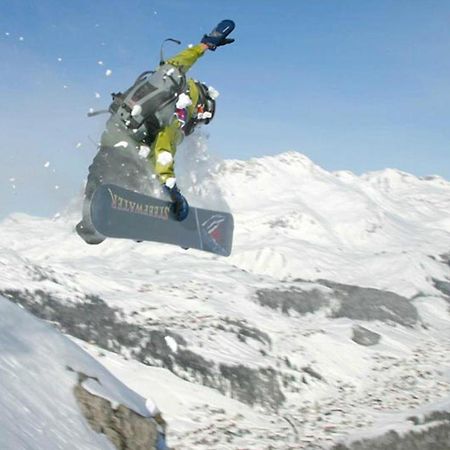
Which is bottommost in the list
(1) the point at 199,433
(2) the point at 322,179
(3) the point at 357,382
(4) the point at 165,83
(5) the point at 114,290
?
(1) the point at 199,433

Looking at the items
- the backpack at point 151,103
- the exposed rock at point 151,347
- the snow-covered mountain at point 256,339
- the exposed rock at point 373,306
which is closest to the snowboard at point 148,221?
the snow-covered mountain at point 256,339

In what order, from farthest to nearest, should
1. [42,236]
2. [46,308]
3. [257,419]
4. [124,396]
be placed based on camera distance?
[42,236]
[46,308]
[257,419]
[124,396]

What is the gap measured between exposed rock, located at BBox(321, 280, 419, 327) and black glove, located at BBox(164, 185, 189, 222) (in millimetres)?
34949

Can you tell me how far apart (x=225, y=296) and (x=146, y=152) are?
98.6 ft

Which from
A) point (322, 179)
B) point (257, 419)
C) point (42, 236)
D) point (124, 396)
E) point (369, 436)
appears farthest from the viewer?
point (322, 179)

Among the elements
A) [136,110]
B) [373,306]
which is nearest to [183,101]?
[136,110]

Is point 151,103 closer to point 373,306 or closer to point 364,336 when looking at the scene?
point 364,336

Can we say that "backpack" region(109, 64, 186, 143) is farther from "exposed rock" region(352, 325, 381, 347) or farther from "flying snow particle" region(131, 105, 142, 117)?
"exposed rock" region(352, 325, 381, 347)

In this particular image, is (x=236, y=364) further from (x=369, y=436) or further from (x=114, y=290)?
(x=114, y=290)

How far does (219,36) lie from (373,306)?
129 feet

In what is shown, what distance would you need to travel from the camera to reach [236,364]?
27000 millimetres

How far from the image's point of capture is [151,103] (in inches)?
363

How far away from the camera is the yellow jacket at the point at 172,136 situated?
30.3 feet

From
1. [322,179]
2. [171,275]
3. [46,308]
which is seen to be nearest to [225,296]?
[171,275]
